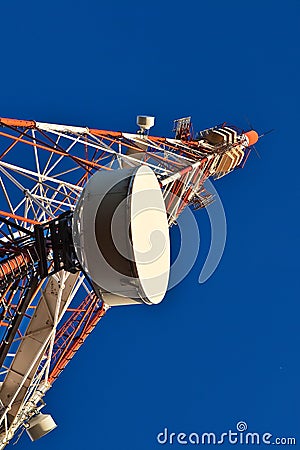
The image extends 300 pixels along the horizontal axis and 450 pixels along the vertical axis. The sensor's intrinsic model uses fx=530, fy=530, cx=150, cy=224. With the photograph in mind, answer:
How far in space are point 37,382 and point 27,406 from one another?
0.97 metres

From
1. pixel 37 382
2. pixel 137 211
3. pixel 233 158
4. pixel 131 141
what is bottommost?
pixel 37 382

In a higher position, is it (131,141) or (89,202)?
(131,141)

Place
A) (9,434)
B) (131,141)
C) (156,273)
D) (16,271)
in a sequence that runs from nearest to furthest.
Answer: (16,271)
(156,273)
(9,434)
(131,141)

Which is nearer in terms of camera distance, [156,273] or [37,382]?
[156,273]

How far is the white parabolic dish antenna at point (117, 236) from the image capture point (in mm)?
13234

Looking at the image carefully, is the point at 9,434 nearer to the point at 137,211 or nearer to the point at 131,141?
the point at 137,211

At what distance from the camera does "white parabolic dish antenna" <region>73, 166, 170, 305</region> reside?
43.4 feet

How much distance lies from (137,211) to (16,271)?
3729 millimetres

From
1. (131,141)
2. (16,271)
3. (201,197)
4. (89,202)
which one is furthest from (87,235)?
(201,197)

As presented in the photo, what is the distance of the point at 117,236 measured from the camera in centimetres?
1319

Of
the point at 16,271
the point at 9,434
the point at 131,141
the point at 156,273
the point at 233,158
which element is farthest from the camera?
the point at 233,158

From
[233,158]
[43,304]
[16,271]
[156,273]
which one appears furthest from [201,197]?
[16,271]

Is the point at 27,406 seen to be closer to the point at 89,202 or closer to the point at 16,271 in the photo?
the point at 16,271

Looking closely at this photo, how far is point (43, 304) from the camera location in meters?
19.9
